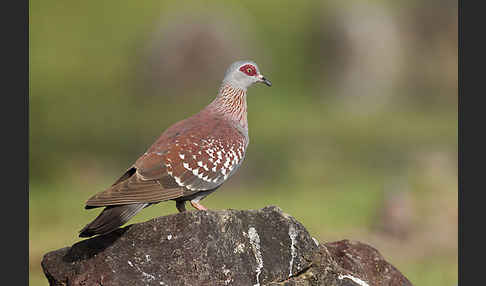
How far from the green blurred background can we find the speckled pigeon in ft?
15.7

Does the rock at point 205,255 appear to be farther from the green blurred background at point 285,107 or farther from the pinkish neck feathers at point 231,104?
the green blurred background at point 285,107

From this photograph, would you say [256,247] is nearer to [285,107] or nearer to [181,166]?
[181,166]

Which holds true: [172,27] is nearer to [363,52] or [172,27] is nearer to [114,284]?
[363,52]

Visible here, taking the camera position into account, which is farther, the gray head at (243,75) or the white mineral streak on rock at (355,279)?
the gray head at (243,75)

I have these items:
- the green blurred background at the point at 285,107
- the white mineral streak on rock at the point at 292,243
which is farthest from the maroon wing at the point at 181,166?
the green blurred background at the point at 285,107

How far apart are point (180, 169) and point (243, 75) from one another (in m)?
1.74

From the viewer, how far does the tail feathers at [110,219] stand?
21.2ft

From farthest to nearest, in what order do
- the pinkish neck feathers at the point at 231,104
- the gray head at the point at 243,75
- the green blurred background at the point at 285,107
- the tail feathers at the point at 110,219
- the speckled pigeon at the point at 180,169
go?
1. the green blurred background at the point at 285,107
2. the gray head at the point at 243,75
3. the pinkish neck feathers at the point at 231,104
4. the speckled pigeon at the point at 180,169
5. the tail feathers at the point at 110,219

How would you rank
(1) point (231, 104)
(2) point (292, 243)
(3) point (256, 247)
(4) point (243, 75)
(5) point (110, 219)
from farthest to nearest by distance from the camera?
1. (4) point (243, 75)
2. (1) point (231, 104)
3. (2) point (292, 243)
4. (3) point (256, 247)
5. (5) point (110, 219)

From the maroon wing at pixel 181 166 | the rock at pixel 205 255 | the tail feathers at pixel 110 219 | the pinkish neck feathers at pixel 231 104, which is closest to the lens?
the tail feathers at pixel 110 219

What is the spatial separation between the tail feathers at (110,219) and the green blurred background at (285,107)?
5.08 m

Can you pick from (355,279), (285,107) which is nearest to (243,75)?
(355,279)

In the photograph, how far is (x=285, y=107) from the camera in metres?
23.4

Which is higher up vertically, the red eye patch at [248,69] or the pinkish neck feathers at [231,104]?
the red eye patch at [248,69]
